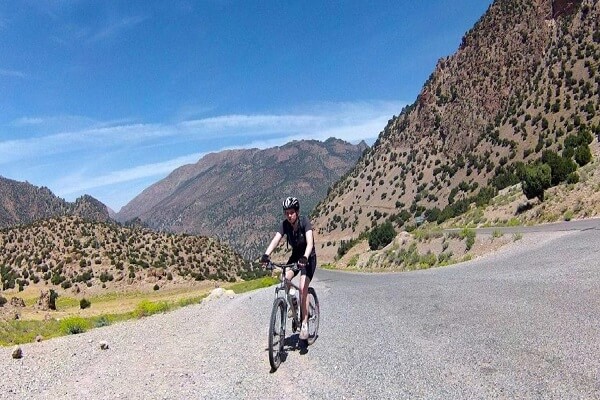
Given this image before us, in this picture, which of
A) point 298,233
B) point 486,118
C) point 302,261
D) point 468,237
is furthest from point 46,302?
point 486,118

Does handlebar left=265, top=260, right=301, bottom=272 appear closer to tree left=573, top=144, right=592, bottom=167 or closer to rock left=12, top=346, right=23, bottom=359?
rock left=12, top=346, right=23, bottom=359

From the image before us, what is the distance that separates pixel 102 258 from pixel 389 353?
58563 millimetres

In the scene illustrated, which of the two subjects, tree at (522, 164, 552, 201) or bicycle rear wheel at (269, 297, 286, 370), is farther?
tree at (522, 164, 552, 201)

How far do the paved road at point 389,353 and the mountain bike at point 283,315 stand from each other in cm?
30

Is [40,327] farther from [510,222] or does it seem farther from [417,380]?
[510,222]

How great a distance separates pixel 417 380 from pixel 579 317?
362cm

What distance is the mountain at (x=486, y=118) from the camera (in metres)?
70.9

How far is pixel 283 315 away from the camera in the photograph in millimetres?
8508

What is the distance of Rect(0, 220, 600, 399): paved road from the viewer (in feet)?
20.6

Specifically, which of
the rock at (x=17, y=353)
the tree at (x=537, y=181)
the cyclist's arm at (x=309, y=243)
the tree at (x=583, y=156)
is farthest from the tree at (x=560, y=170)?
the rock at (x=17, y=353)

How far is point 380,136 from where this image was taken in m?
136

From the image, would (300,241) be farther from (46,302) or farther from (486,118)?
(486,118)

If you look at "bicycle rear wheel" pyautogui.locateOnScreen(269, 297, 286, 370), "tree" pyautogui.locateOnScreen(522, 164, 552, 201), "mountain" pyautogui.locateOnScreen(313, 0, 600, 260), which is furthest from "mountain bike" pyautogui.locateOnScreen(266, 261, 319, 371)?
"mountain" pyautogui.locateOnScreen(313, 0, 600, 260)

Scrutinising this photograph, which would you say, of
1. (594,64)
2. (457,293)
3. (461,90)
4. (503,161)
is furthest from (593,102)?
(457,293)
